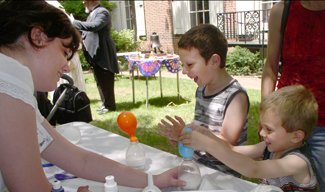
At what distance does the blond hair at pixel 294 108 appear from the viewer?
1094 millimetres

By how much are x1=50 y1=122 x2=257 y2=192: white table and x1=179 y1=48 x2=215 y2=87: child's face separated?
1.63 feet

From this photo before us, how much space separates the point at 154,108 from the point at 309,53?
13.3 feet

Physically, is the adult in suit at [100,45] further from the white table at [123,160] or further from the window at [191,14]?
the window at [191,14]

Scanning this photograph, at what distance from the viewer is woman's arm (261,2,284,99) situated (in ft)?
4.66

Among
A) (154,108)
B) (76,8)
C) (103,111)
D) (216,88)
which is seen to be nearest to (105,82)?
(103,111)

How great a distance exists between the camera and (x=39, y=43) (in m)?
0.98

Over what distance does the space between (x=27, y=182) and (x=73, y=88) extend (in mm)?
1623

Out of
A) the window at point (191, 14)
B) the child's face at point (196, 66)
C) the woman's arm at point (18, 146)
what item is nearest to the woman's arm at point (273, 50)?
the child's face at point (196, 66)

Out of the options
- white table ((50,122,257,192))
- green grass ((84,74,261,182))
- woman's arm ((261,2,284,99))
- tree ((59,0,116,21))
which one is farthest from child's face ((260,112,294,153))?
tree ((59,0,116,21))

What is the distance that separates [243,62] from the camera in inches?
322

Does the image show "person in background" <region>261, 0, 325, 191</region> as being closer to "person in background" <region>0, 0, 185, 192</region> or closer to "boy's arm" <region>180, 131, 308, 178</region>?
"boy's arm" <region>180, 131, 308, 178</region>

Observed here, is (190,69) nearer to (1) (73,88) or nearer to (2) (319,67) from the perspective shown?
(2) (319,67)

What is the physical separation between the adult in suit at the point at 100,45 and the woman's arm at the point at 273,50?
3.49 m

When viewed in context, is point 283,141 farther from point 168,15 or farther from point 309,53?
point 168,15
